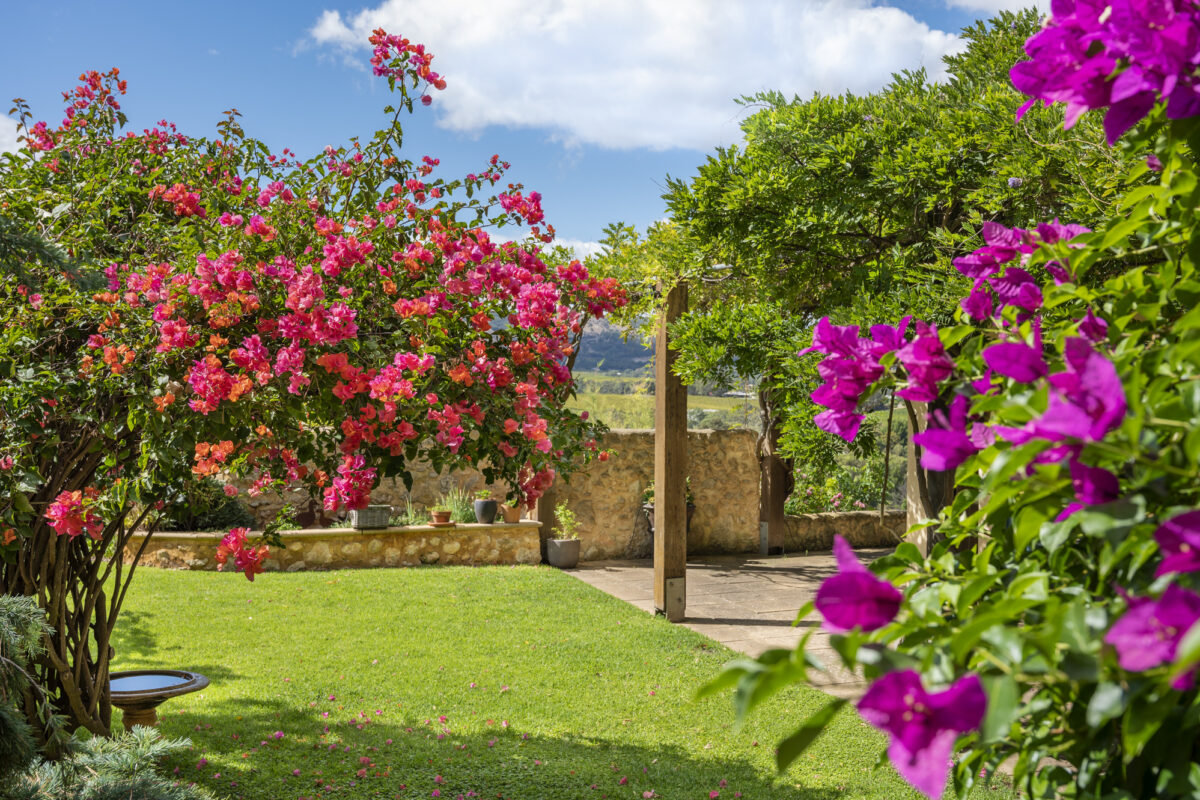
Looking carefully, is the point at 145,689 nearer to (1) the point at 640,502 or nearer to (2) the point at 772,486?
(1) the point at 640,502

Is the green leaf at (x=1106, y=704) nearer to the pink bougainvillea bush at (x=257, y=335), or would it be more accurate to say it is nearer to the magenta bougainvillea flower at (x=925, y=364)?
the magenta bougainvillea flower at (x=925, y=364)

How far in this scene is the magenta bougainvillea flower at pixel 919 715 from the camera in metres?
0.47

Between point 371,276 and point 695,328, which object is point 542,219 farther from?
point 695,328

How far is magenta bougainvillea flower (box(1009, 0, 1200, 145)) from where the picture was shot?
60cm

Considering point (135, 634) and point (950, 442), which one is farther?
point (135, 634)

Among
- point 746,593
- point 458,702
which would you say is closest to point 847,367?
point 458,702

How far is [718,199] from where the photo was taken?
4977 millimetres

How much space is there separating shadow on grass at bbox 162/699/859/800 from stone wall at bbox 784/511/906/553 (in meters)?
6.31

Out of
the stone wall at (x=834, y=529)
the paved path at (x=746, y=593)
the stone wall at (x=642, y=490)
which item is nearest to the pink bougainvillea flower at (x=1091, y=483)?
the paved path at (x=746, y=593)

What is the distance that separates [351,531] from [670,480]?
4.05m

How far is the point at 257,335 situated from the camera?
249 centimetres

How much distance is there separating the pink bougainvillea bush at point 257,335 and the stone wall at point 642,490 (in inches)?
239

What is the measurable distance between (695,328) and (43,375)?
394cm

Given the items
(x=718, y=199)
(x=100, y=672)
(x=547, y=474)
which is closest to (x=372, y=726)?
(x=100, y=672)
